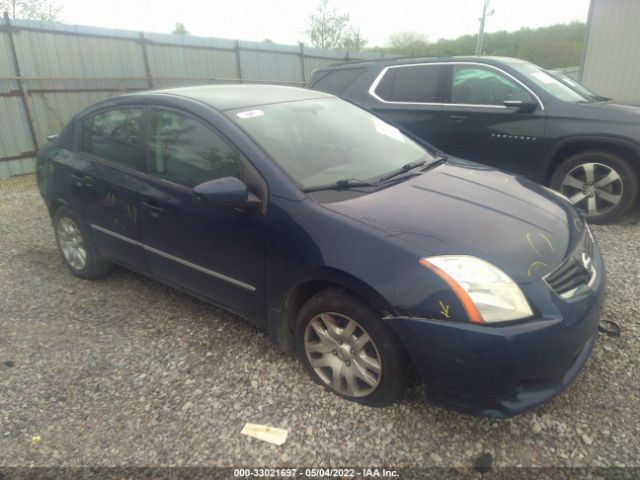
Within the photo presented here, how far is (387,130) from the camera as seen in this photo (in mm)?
3389

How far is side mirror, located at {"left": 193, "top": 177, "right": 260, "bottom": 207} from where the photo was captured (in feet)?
7.80

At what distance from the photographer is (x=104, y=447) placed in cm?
219

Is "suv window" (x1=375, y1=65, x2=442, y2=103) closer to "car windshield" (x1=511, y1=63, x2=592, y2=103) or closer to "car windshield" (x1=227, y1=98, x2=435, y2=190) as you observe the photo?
"car windshield" (x1=511, y1=63, x2=592, y2=103)

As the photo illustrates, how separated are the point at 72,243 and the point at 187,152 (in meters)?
1.79

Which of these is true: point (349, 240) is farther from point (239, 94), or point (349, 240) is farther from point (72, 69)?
point (72, 69)

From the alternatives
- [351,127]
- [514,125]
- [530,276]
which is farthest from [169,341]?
[514,125]

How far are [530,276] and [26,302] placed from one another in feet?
11.9

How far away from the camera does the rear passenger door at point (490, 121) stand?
4868 millimetres

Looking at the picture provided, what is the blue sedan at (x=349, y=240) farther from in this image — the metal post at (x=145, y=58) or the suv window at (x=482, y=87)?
the metal post at (x=145, y=58)

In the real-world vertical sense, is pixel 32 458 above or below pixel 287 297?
below

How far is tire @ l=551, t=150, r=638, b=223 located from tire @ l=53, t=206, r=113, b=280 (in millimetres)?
4518

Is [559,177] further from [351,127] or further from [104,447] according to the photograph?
[104,447]

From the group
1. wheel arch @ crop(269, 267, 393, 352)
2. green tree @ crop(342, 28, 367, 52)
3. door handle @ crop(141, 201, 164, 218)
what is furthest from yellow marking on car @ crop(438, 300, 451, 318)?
green tree @ crop(342, 28, 367, 52)

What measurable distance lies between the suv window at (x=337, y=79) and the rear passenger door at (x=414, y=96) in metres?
0.36
